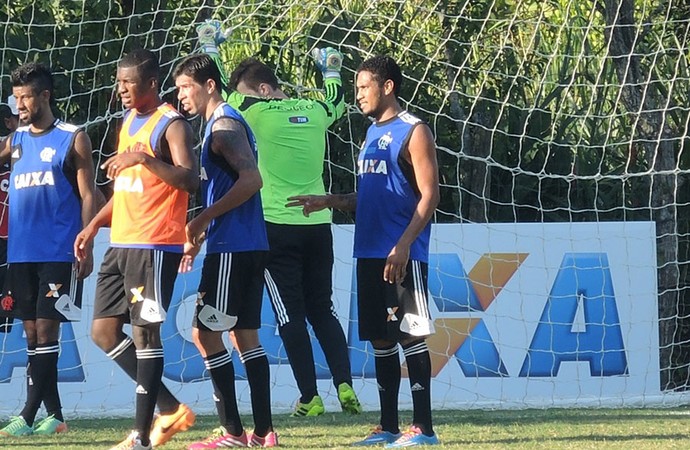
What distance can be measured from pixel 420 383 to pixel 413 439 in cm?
25

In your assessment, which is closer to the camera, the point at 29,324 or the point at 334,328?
the point at 29,324

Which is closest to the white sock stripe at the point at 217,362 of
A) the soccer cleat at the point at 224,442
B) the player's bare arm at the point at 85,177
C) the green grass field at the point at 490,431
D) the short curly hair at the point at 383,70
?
the soccer cleat at the point at 224,442

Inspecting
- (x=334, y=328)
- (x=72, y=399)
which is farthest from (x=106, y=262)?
(x=72, y=399)

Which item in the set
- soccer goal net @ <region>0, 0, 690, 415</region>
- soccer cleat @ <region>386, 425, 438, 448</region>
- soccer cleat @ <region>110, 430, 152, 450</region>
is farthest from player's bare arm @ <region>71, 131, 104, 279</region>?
soccer cleat @ <region>386, 425, 438, 448</region>

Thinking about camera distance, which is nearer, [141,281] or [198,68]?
[141,281]

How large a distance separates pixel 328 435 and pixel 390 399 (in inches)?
21.3

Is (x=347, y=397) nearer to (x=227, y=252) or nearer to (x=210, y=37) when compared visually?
(x=227, y=252)

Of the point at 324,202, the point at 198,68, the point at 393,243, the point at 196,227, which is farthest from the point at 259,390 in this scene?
the point at 198,68

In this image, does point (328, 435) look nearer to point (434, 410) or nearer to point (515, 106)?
point (434, 410)

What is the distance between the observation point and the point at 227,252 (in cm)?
551

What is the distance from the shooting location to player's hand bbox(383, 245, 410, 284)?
551cm

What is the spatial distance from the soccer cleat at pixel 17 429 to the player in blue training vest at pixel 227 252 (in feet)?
4.00

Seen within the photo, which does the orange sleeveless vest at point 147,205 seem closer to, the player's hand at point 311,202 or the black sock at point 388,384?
the player's hand at point 311,202

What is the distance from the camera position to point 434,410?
796cm
